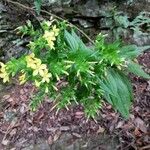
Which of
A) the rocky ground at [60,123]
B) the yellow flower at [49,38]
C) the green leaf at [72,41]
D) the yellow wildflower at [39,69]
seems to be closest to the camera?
→ the yellow wildflower at [39,69]

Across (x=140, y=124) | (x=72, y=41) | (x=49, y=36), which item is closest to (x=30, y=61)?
(x=49, y=36)

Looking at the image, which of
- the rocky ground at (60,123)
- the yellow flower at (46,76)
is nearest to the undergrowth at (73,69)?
the yellow flower at (46,76)

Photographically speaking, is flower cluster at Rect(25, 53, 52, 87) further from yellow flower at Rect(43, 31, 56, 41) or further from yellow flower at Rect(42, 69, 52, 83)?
yellow flower at Rect(43, 31, 56, 41)

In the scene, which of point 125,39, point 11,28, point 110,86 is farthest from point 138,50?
point 11,28

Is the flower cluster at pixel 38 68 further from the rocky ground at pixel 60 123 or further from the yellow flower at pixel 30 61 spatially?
the rocky ground at pixel 60 123

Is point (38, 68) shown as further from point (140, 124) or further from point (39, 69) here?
point (140, 124)

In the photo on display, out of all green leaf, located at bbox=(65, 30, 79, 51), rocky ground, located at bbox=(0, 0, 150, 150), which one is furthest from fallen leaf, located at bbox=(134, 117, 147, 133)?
green leaf, located at bbox=(65, 30, 79, 51)

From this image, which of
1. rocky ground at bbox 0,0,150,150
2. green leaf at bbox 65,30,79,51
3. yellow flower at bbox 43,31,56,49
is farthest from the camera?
rocky ground at bbox 0,0,150,150
